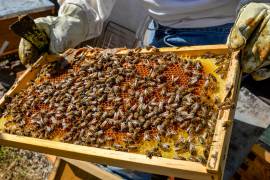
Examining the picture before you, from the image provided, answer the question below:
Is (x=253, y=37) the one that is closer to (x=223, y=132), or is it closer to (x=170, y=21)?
(x=223, y=132)

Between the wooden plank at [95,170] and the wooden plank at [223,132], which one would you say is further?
the wooden plank at [95,170]

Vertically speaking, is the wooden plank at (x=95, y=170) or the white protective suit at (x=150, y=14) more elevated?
the white protective suit at (x=150, y=14)

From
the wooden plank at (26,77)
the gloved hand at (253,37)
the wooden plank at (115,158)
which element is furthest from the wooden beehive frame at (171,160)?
the wooden plank at (26,77)

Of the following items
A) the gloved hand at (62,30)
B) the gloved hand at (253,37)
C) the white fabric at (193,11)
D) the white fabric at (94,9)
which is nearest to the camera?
the gloved hand at (253,37)

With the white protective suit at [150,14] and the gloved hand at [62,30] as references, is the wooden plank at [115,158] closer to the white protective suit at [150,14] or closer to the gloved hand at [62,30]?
the gloved hand at [62,30]

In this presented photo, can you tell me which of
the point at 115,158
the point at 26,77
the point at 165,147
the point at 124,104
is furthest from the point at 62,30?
the point at 165,147

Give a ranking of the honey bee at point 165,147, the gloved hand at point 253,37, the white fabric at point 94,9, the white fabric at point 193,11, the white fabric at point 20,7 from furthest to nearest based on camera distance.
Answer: the white fabric at point 20,7, the white fabric at point 94,9, the white fabric at point 193,11, the gloved hand at point 253,37, the honey bee at point 165,147

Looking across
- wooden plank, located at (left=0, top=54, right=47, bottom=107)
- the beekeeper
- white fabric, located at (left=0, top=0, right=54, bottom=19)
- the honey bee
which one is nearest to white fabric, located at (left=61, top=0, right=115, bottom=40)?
the beekeeper
